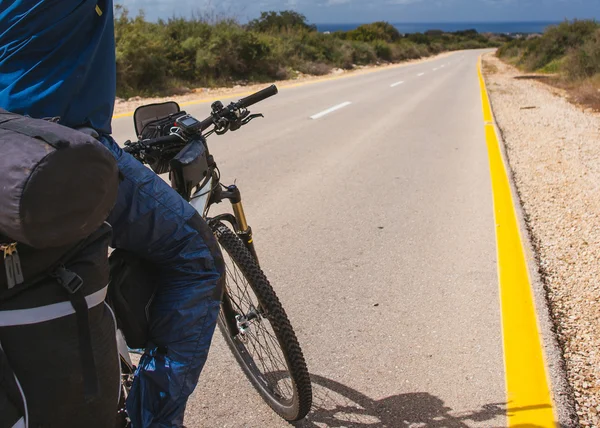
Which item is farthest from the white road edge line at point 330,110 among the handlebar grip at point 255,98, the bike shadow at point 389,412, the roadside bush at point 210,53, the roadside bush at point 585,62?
the roadside bush at point 585,62

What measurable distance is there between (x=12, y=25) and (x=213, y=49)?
60.7ft

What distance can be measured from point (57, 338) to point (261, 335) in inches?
51.2

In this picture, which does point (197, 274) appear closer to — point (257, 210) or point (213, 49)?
point (257, 210)

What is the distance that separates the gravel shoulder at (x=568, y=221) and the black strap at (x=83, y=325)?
2024mm

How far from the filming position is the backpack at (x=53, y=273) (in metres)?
1.25

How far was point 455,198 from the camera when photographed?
230 inches

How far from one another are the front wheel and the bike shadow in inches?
6.7

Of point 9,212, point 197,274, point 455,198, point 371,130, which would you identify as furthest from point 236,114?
point 371,130

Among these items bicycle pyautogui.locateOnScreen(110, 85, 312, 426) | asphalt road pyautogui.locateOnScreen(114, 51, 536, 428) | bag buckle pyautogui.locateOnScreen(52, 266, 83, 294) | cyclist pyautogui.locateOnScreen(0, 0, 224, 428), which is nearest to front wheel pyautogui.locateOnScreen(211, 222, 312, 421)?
bicycle pyautogui.locateOnScreen(110, 85, 312, 426)

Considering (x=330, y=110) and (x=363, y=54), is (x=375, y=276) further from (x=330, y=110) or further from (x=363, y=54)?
(x=363, y=54)

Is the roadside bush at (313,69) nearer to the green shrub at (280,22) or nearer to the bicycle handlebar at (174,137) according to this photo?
the green shrub at (280,22)

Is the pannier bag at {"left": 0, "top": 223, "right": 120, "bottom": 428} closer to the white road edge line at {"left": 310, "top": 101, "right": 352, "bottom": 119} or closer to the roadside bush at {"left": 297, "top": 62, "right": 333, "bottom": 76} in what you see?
the white road edge line at {"left": 310, "top": 101, "right": 352, "bottom": 119}

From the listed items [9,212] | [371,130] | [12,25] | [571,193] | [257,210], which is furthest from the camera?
[371,130]

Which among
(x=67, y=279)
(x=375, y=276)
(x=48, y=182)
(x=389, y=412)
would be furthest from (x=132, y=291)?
(x=375, y=276)
